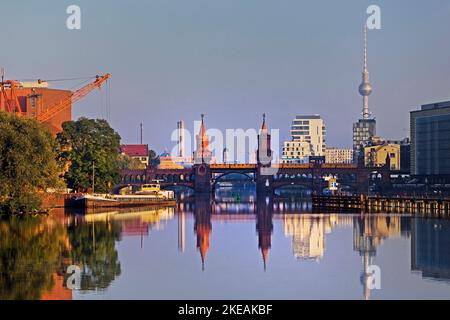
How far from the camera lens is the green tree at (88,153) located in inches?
5792

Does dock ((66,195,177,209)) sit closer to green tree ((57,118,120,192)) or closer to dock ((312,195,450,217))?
green tree ((57,118,120,192))

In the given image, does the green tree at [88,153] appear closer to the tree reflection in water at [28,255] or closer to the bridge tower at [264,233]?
the bridge tower at [264,233]

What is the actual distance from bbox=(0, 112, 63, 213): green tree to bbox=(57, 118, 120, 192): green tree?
36319 mm

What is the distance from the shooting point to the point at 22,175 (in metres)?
103

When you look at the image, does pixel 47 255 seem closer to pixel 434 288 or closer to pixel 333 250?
pixel 333 250

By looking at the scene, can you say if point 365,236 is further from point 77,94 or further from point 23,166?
point 77,94

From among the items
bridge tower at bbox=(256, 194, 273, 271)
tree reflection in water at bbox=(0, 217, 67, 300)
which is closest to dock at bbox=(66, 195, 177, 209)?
bridge tower at bbox=(256, 194, 273, 271)

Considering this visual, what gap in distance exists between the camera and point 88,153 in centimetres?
14725

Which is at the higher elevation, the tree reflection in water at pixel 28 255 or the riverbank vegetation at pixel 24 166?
the riverbank vegetation at pixel 24 166

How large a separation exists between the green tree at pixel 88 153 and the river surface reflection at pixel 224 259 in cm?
4324

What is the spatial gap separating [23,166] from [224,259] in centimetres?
4492
